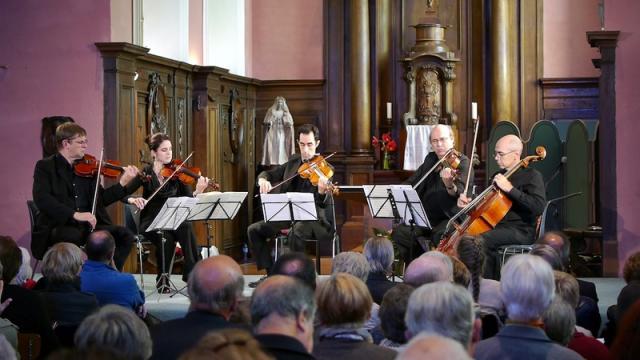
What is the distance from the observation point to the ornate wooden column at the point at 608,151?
8.94 metres

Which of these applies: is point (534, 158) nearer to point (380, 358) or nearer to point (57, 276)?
point (57, 276)

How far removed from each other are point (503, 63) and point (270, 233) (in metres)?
5.43

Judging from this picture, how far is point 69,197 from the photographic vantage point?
7.47m

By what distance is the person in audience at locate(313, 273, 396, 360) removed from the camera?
3434 millimetres

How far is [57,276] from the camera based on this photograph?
4895 millimetres

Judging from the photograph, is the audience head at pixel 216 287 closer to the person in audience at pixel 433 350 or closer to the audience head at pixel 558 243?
the person in audience at pixel 433 350

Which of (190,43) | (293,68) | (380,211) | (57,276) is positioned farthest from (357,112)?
(57,276)

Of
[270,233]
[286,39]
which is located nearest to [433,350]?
[270,233]

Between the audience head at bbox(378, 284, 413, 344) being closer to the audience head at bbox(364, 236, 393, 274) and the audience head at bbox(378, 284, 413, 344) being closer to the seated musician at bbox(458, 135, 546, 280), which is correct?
the audience head at bbox(364, 236, 393, 274)

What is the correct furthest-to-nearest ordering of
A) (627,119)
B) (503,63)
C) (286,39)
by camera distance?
(286,39), (503,63), (627,119)

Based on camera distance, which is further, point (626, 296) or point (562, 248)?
point (562, 248)

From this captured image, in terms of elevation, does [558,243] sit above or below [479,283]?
above

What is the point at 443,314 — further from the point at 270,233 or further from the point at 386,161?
the point at 386,161

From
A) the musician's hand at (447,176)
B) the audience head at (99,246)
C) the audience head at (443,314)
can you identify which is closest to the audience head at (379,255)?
the audience head at (99,246)
